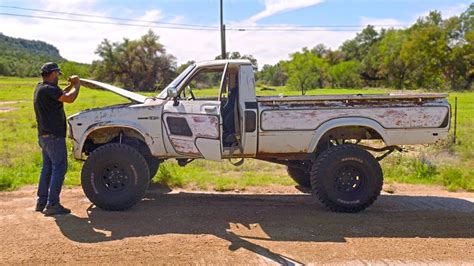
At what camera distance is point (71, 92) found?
5.83m

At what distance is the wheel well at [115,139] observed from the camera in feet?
Result: 21.0

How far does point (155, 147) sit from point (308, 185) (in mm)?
2753

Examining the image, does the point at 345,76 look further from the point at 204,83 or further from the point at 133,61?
the point at 204,83

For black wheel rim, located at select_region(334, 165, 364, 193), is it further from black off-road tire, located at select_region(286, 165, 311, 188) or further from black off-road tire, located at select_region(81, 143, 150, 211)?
black off-road tire, located at select_region(81, 143, 150, 211)

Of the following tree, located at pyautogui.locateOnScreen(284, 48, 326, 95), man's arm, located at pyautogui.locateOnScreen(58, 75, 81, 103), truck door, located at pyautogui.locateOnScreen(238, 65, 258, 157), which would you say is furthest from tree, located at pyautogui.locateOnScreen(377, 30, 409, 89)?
man's arm, located at pyautogui.locateOnScreen(58, 75, 81, 103)

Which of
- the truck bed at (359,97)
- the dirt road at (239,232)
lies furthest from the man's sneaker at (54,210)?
the truck bed at (359,97)

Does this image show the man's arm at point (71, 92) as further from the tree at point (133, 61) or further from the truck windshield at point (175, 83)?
the tree at point (133, 61)

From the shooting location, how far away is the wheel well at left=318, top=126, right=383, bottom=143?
6344 millimetres

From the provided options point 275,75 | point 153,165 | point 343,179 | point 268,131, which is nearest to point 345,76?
point 275,75

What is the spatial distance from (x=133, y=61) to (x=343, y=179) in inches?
2525

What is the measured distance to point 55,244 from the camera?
4.86m

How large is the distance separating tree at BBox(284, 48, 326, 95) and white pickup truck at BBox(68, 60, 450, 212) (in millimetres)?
59749

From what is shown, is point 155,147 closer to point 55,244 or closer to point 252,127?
point 252,127

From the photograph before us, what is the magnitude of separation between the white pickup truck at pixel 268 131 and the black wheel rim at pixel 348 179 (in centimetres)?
1
